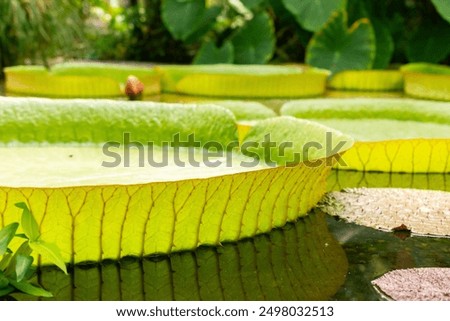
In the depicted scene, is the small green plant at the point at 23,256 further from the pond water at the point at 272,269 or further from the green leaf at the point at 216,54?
the green leaf at the point at 216,54

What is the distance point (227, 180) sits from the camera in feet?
6.36

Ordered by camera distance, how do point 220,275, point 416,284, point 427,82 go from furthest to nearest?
1. point 427,82
2. point 220,275
3. point 416,284

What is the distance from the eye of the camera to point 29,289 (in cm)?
156

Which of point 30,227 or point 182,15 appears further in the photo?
point 182,15

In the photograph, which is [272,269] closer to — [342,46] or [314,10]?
[314,10]

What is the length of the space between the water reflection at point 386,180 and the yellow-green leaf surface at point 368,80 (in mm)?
3024

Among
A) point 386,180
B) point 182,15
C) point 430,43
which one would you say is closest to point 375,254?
point 386,180

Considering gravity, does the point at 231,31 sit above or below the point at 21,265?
below

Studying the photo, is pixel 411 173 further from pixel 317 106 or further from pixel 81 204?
pixel 81 204

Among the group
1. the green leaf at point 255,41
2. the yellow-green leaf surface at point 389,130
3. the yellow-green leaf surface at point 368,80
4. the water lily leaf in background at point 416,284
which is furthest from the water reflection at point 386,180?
the green leaf at point 255,41

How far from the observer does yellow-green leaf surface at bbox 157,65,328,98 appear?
5.45 meters

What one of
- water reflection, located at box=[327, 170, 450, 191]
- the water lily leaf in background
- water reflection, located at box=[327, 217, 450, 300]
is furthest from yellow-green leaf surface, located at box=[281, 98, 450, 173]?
the water lily leaf in background

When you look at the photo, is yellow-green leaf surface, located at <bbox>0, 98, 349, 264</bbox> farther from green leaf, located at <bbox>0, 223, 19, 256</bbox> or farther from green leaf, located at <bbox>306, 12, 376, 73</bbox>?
green leaf, located at <bbox>306, 12, 376, 73</bbox>

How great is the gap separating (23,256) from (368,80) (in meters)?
4.86
